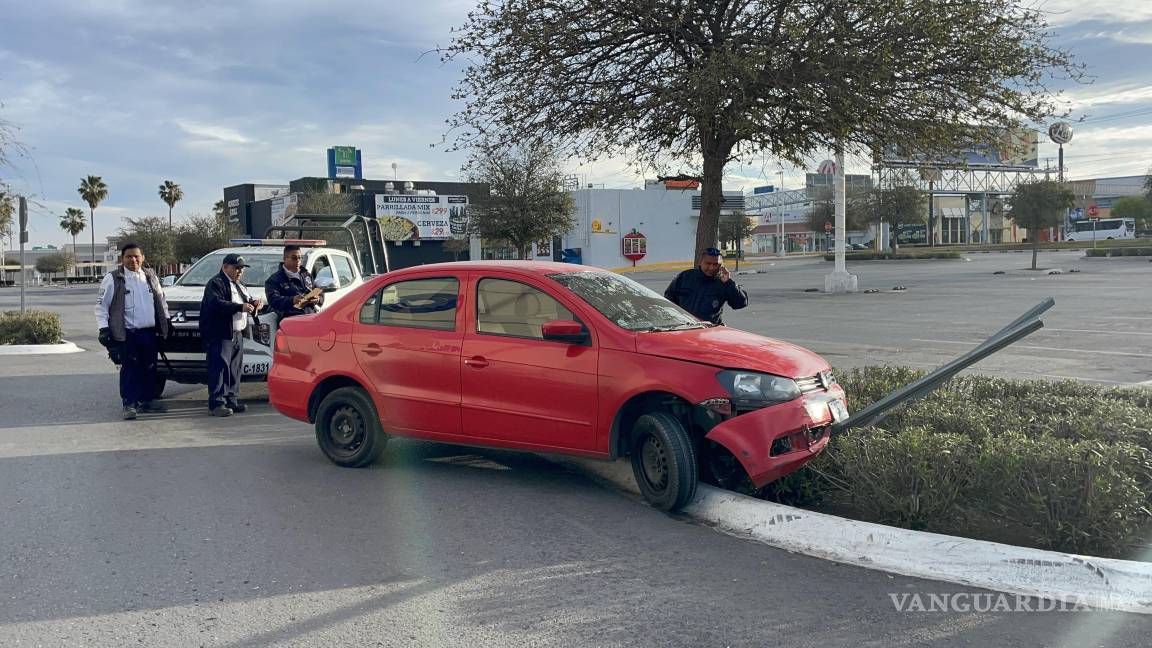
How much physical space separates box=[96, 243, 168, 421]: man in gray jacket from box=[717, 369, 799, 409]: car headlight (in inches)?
258

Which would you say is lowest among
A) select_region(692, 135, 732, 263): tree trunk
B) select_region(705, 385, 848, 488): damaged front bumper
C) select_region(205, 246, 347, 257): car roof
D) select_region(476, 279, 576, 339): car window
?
select_region(705, 385, 848, 488): damaged front bumper

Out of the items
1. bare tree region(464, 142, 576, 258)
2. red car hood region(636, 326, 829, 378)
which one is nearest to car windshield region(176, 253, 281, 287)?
red car hood region(636, 326, 829, 378)

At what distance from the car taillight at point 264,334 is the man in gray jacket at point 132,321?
95 cm

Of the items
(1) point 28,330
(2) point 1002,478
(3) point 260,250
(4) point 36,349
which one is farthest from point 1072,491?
(1) point 28,330

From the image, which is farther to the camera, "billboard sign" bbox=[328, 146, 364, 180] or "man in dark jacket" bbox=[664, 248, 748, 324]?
"billboard sign" bbox=[328, 146, 364, 180]

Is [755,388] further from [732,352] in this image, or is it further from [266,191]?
[266,191]

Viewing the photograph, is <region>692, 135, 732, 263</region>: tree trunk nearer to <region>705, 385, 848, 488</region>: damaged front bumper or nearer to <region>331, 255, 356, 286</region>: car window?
<region>705, 385, 848, 488</region>: damaged front bumper

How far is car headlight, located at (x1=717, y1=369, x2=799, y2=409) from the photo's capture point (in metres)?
5.49

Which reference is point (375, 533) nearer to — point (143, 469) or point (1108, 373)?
point (143, 469)

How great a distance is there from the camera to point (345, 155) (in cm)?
7038

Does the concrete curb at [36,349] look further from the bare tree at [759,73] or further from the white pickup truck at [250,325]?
the bare tree at [759,73]

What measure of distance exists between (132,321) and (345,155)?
210 ft

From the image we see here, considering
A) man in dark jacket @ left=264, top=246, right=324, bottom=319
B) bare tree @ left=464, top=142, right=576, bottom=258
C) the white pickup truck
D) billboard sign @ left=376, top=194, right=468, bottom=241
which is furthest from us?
billboard sign @ left=376, top=194, right=468, bottom=241

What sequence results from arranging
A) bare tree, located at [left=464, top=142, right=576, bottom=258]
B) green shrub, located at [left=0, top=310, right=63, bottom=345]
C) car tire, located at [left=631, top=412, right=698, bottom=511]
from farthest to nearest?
bare tree, located at [left=464, top=142, right=576, bottom=258] < green shrub, located at [left=0, top=310, right=63, bottom=345] < car tire, located at [left=631, top=412, right=698, bottom=511]
